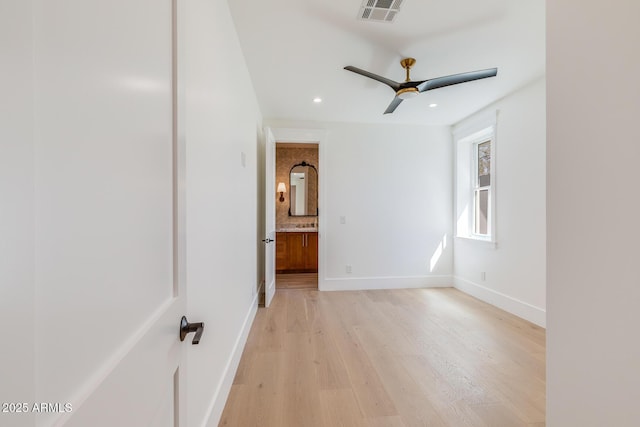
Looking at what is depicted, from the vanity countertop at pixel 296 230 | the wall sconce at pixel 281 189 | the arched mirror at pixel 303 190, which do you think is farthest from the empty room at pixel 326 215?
the wall sconce at pixel 281 189

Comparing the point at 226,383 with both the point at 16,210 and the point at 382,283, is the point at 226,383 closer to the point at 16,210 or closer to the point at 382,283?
the point at 16,210

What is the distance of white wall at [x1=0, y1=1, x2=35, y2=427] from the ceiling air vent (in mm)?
1929

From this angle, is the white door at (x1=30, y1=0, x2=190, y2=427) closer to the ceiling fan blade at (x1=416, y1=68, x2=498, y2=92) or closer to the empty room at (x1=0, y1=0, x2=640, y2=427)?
the empty room at (x1=0, y1=0, x2=640, y2=427)

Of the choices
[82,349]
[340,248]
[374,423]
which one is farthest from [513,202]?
[82,349]

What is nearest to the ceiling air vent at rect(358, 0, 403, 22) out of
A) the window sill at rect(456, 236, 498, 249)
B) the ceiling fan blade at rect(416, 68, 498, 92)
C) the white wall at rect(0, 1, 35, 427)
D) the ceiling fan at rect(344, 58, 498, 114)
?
the ceiling fan at rect(344, 58, 498, 114)

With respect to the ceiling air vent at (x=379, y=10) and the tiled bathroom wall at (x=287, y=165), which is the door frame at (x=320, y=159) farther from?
the ceiling air vent at (x=379, y=10)

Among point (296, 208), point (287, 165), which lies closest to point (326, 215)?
point (296, 208)

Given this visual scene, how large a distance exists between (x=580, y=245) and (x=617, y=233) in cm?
12

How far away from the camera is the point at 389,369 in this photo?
2.02 meters

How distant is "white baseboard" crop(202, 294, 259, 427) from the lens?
1.40 meters

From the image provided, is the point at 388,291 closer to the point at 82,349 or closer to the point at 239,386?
the point at 239,386

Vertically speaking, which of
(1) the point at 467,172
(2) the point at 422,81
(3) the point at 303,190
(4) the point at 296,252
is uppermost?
(2) the point at 422,81

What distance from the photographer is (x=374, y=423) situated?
150 cm

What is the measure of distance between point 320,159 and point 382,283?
210 centimetres
